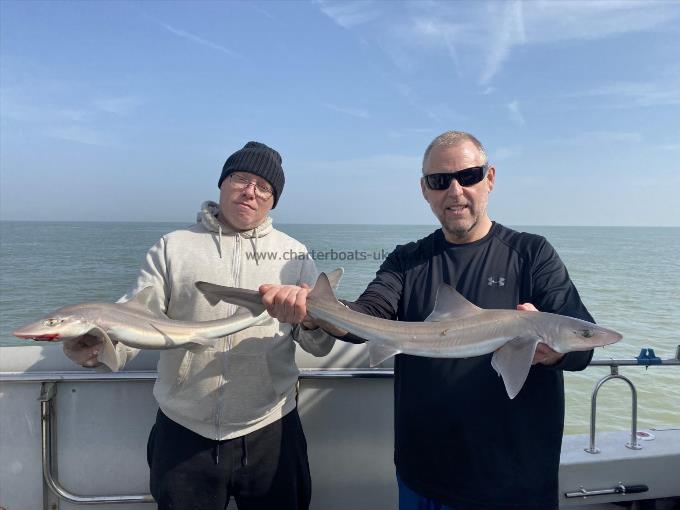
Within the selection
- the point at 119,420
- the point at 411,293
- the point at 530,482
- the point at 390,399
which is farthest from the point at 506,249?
the point at 119,420

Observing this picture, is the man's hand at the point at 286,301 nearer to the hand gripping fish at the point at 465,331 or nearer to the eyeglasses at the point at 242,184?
the hand gripping fish at the point at 465,331

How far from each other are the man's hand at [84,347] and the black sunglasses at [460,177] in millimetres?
2000

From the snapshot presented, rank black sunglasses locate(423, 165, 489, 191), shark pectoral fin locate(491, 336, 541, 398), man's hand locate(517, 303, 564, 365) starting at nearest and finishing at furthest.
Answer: shark pectoral fin locate(491, 336, 541, 398)
man's hand locate(517, 303, 564, 365)
black sunglasses locate(423, 165, 489, 191)

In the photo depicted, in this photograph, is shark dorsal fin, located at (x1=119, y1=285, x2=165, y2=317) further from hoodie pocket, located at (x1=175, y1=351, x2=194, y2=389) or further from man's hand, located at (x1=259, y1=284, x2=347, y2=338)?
man's hand, located at (x1=259, y1=284, x2=347, y2=338)

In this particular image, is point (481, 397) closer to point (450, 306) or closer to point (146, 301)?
point (450, 306)

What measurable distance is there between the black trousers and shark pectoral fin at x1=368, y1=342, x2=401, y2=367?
85 cm

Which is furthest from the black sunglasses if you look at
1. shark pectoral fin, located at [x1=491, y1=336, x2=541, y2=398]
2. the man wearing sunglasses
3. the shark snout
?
the shark snout

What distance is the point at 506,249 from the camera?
259 centimetres

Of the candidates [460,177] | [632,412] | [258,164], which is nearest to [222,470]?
[258,164]

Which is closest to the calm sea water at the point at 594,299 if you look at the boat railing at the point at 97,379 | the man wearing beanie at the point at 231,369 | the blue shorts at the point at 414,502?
the boat railing at the point at 97,379

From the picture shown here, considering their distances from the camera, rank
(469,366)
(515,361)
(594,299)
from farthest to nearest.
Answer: (594,299) → (469,366) → (515,361)

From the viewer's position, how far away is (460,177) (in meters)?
2.60

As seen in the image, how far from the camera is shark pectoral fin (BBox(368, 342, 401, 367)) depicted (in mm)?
2373

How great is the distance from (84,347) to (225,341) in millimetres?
754
